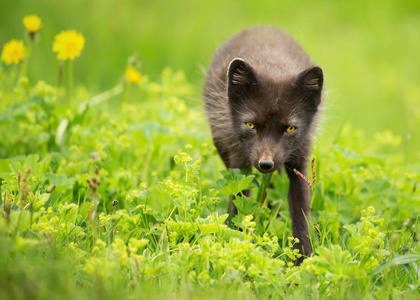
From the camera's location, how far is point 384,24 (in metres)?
12.2

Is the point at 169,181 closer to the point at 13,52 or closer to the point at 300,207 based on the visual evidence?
the point at 300,207

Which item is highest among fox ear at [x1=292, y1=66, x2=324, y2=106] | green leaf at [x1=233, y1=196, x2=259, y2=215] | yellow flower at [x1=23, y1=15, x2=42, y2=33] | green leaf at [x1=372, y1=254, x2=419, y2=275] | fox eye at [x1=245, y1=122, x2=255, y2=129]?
yellow flower at [x1=23, y1=15, x2=42, y2=33]

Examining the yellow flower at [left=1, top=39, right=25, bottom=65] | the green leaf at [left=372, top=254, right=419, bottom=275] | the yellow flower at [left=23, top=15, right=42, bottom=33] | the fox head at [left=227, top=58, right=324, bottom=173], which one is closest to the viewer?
the green leaf at [left=372, top=254, right=419, bottom=275]

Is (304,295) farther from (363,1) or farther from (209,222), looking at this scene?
(363,1)

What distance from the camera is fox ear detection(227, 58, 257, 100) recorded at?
15.0ft

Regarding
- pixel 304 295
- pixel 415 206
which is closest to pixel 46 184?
pixel 304 295

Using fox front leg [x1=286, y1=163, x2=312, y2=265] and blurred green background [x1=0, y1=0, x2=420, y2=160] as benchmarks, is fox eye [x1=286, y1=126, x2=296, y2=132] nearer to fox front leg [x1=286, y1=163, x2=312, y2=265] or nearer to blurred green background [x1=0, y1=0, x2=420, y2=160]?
fox front leg [x1=286, y1=163, x2=312, y2=265]

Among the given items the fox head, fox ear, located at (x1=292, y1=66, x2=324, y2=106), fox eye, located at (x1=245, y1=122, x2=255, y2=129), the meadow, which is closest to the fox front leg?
the meadow

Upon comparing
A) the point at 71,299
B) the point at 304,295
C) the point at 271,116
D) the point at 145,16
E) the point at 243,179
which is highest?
the point at 145,16

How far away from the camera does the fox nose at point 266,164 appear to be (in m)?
4.17

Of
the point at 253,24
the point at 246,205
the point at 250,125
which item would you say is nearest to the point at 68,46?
the point at 250,125

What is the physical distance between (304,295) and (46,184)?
94.8 inches

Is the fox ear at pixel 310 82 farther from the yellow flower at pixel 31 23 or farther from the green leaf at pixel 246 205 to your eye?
the yellow flower at pixel 31 23

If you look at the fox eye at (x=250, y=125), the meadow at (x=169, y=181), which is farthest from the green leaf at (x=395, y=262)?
the fox eye at (x=250, y=125)
